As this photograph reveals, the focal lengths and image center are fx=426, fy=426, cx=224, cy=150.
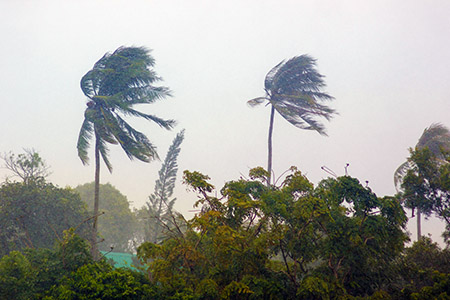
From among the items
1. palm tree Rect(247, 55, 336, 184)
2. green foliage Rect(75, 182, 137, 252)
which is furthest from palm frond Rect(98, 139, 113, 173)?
green foliage Rect(75, 182, 137, 252)

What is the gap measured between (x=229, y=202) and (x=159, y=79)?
40.9ft

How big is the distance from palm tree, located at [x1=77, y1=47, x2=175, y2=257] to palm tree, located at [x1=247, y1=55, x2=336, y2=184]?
20.8ft

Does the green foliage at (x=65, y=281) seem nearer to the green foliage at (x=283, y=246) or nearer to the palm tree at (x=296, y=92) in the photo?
the green foliage at (x=283, y=246)

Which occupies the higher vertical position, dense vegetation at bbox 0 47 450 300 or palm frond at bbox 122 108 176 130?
palm frond at bbox 122 108 176 130

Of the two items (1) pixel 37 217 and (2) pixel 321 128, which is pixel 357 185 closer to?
(2) pixel 321 128

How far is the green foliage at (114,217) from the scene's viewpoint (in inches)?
1880

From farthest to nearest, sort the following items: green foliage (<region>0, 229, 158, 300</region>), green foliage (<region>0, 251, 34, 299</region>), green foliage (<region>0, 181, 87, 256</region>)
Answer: green foliage (<region>0, 181, 87, 256</region>)
green foliage (<region>0, 251, 34, 299</region>)
green foliage (<region>0, 229, 158, 300</region>)

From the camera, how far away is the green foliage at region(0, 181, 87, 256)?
65.2ft

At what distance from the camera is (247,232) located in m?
10.6

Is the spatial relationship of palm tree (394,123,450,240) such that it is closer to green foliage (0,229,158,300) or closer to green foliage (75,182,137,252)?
green foliage (0,229,158,300)

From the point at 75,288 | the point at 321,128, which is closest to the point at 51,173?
the point at 321,128

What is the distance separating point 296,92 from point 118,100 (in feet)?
32.8

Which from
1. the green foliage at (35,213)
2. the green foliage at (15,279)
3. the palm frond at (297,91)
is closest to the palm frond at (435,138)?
the palm frond at (297,91)

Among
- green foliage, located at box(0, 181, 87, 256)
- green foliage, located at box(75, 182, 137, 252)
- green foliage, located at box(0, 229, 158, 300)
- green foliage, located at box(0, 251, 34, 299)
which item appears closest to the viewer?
green foliage, located at box(0, 229, 158, 300)
